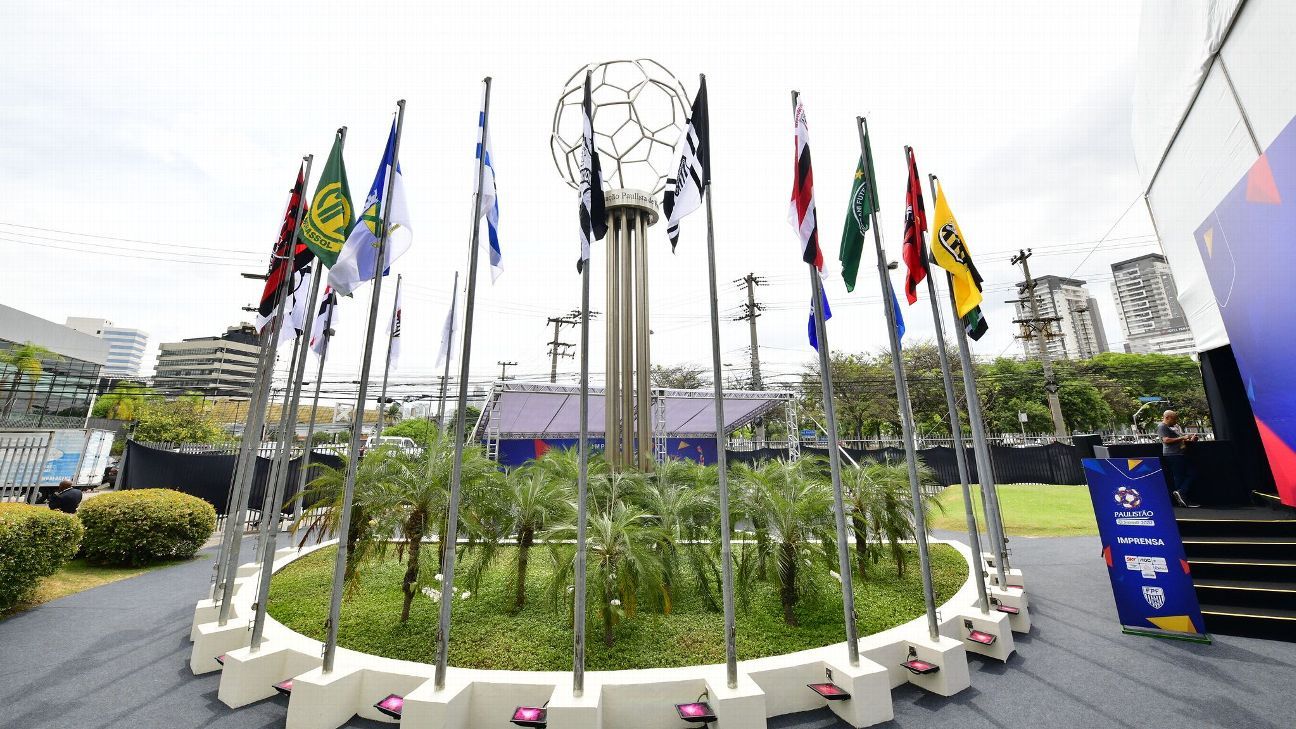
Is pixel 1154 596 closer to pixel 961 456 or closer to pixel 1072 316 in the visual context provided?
pixel 961 456

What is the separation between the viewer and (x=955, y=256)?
664 centimetres

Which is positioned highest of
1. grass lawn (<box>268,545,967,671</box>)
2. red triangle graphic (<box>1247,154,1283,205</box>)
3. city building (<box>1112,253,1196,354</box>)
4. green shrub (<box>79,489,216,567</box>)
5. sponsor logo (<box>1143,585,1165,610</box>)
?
city building (<box>1112,253,1196,354</box>)

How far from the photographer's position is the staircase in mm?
5906

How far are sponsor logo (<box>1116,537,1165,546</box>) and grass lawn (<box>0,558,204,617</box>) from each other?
15.8 m

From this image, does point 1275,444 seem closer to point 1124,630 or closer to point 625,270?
point 1124,630

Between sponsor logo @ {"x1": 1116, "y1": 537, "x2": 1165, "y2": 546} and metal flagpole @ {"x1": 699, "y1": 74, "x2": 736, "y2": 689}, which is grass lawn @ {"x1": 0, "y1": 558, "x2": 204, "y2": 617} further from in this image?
sponsor logo @ {"x1": 1116, "y1": 537, "x2": 1165, "y2": 546}

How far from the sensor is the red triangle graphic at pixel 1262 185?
567 centimetres

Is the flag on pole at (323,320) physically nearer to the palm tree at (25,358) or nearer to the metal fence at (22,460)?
the metal fence at (22,460)

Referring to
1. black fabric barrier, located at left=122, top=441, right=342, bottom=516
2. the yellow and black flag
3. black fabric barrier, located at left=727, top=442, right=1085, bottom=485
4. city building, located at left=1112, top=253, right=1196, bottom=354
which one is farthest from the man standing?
city building, located at left=1112, top=253, right=1196, bottom=354

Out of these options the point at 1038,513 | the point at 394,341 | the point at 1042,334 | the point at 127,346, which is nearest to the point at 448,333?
the point at 394,341

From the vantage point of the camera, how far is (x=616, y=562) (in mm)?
5465

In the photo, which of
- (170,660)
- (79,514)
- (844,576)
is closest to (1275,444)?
(844,576)

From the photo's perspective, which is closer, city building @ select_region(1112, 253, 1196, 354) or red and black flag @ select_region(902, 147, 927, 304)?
red and black flag @ select_region(902, 147, 927, 304)

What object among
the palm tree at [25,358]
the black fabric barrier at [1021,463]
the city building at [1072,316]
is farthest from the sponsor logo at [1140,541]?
the city building at [1072,316]
